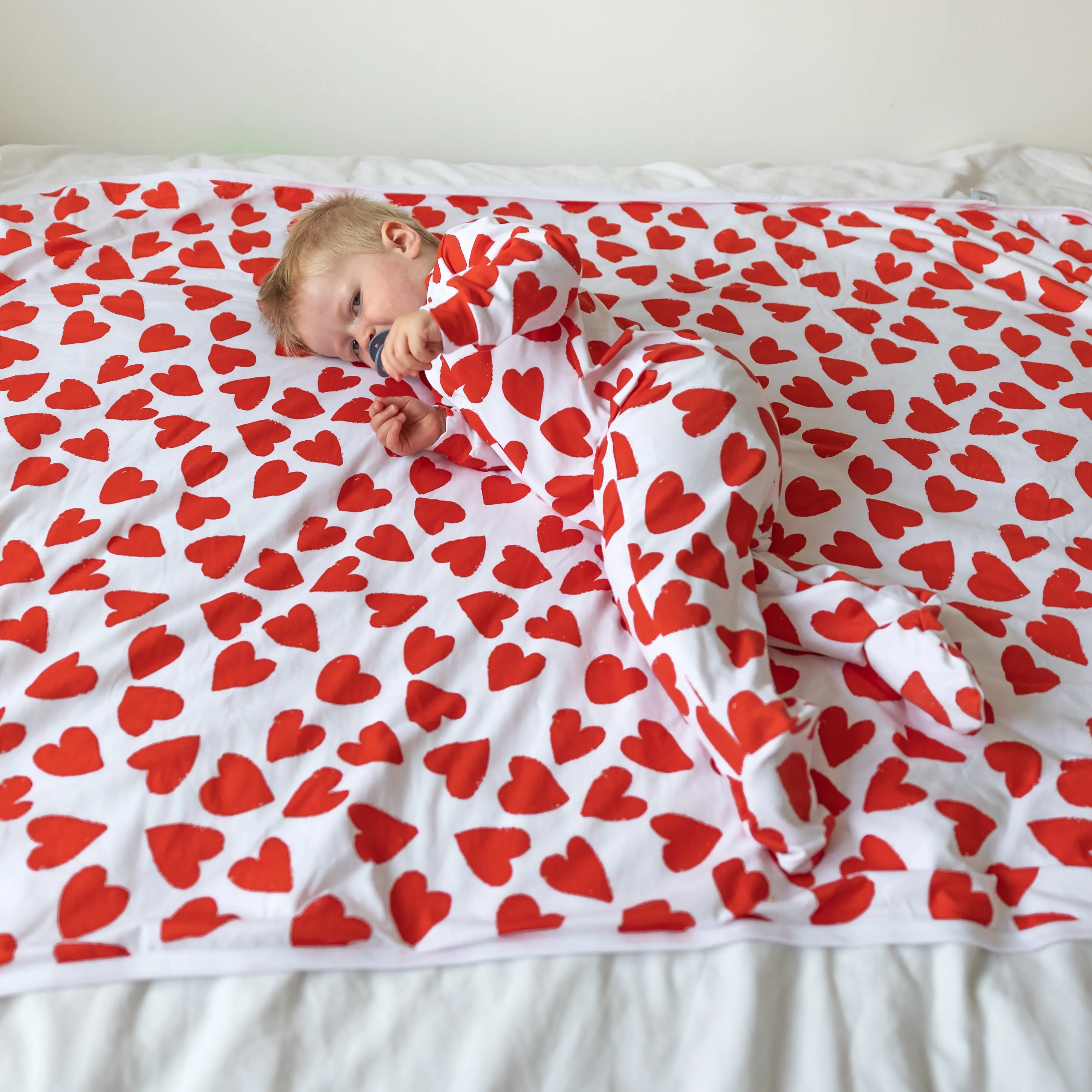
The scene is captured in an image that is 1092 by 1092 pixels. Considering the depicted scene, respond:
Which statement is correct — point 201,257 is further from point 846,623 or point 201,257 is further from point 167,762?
point 846,623

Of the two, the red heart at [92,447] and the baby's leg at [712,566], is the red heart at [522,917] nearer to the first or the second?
the baby's leg at [712,566]

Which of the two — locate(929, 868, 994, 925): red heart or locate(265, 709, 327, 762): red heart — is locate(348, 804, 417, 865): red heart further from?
locate(929, 868, 994, 925): red heart

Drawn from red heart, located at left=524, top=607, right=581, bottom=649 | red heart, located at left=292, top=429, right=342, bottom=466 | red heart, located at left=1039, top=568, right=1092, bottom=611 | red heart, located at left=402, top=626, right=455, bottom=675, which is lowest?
red heart, located at left=402, top=626, right=455, bottom=675

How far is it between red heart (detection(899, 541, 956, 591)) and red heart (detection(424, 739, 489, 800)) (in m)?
0.56

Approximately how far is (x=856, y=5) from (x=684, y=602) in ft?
4.83

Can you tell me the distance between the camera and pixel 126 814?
0.87 metres

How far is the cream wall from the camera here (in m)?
1.80

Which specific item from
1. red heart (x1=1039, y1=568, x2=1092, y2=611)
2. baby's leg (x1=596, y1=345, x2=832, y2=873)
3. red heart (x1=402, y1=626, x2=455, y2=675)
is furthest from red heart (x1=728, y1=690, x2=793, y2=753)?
red heart (x1=1039, y1=568, x2=1092, y2=611)

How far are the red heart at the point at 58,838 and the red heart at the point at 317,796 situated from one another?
0.17 meters

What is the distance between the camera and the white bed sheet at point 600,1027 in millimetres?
728

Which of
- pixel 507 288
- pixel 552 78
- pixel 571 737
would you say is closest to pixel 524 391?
pixel 507 288

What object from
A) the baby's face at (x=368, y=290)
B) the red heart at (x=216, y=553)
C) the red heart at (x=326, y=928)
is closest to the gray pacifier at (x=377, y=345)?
the baby's face at (x=368, y=290)

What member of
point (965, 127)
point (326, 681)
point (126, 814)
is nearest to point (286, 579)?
point (326, 681)

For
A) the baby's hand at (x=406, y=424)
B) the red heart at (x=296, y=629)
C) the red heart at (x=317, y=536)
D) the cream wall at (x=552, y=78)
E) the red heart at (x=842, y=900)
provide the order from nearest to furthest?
the red heart at (x=842, y=900), the red heart at (x=296, y=629), the red heart at (x=317, y=536), the baby's hand at (x=406, y=424), the cream wall at (x=552, y=78)
